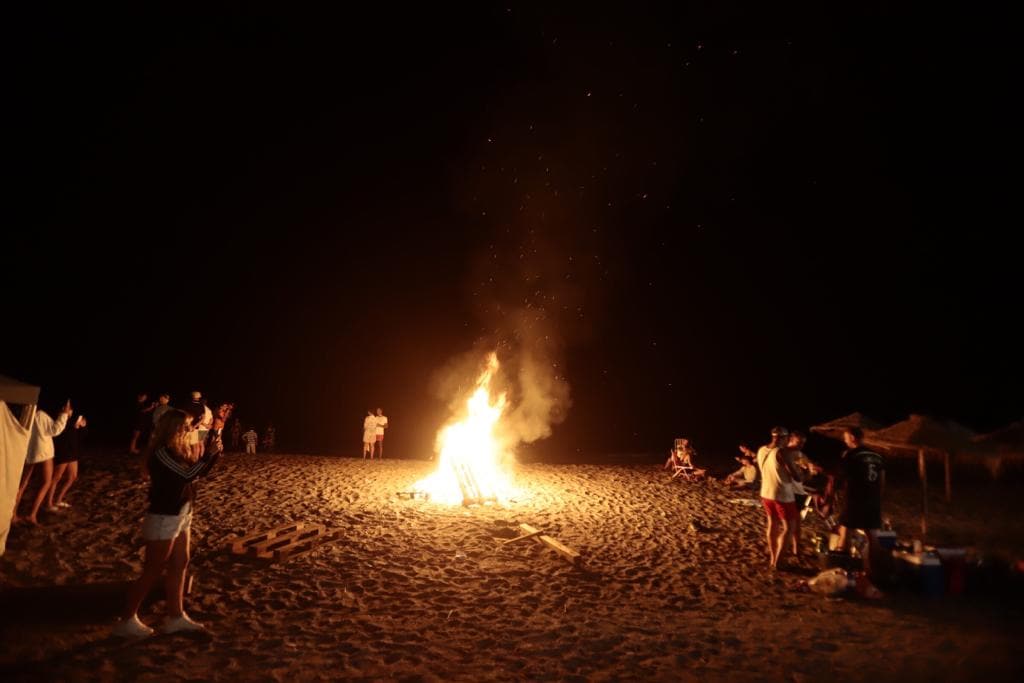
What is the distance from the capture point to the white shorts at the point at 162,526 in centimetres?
515

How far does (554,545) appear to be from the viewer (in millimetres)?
8617

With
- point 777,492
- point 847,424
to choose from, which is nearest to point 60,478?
point 777,492

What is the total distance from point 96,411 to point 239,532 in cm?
2729

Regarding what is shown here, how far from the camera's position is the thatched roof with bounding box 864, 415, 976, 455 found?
11.0 m

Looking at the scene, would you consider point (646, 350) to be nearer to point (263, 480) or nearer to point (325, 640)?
point (263, 480)

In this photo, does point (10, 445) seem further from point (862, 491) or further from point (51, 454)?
point (862, 491)

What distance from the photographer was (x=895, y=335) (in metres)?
62.4

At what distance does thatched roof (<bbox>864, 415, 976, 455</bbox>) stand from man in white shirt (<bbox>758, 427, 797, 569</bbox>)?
4.77m

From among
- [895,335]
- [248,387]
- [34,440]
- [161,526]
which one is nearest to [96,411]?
[248,387]

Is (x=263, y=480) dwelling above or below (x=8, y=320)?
below

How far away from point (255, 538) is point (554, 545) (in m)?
4.24

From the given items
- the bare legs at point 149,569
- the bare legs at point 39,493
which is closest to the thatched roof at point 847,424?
the bare legs at point 149,569

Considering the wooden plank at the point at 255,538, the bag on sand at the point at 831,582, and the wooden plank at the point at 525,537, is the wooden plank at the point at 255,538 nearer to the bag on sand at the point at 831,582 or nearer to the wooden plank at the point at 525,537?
the wooden plank at the point at 525,537

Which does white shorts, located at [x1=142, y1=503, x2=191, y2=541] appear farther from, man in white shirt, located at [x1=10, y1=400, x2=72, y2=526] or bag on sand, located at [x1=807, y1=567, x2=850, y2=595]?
bag on sand, located at [x1=807, y1=567, x2=850, y2=595]
